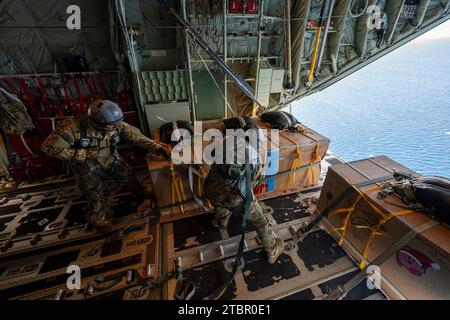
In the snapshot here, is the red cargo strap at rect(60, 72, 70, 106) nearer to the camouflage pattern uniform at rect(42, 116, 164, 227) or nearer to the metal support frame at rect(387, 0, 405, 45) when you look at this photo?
the camouflage pattern uniform at rect(42, 116, 164, 227)

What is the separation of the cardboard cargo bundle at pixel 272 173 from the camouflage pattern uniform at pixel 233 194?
2.24ft

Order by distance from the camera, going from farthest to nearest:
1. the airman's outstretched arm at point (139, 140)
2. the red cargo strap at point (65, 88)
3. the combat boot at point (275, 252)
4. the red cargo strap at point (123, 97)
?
the red cargo strap at point (123, 97)
the red cargo strap at point (65, 88)
the airman's outstretched arm at point (139, 140)
the combat boot at point (275, 252)

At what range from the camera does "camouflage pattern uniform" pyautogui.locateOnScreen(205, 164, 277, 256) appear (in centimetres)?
204

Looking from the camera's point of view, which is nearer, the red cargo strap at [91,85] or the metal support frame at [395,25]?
the red cargo strap at [91,85]

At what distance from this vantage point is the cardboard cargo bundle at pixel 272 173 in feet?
9.19

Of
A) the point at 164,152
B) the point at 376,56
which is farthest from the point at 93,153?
Result: the point at 376,56

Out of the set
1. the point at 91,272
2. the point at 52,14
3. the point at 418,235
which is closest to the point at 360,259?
the point at 418,235

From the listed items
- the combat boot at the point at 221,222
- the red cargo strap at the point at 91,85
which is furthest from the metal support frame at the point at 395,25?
the red cargo strap at the point at 91,85

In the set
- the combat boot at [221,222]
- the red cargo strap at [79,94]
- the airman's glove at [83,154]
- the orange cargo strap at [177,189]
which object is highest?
the red cargo strap at [79,94]

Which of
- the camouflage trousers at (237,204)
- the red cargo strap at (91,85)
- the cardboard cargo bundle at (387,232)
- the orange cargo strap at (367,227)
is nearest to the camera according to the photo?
the cardboard cargo bundle at (387,232)

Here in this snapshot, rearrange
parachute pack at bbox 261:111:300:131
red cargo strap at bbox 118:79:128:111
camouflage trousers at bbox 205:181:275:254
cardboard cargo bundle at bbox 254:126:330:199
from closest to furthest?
1. camouflage trousers at bbox 205:181:275:254
2. cardboard cargo bundle at bbox 254:126:330:199
3. parachute pack at bbox 261:111:300:131
4. red cargo strap at bbox 118:79:128:111

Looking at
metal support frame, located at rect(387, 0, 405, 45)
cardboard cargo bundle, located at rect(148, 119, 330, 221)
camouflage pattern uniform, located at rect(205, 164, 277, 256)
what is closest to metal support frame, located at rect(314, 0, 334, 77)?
metal support frame, located at rect(387, 0, 405, 45)

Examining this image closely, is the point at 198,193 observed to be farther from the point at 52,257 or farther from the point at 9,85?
the point at 9,85

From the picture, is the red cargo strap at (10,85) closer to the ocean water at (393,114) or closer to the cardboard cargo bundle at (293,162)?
the cardboard cargo bundle at (293,162)
